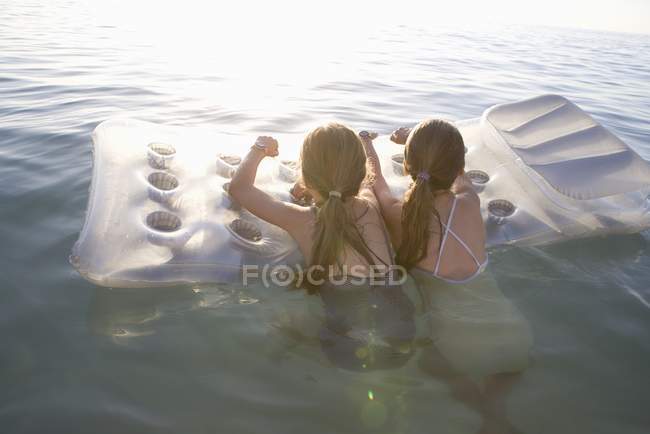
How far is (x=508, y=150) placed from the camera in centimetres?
404

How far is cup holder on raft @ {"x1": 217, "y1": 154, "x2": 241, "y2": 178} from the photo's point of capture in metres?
3.55

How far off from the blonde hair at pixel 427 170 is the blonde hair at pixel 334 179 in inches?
10.9

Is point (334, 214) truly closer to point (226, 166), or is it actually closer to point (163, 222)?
point (163, 222)

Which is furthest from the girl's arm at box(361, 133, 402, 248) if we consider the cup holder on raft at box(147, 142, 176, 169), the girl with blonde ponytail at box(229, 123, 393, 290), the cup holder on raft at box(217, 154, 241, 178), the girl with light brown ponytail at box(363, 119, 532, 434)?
the cup holder on raft at box(147, 142, 176, 169)

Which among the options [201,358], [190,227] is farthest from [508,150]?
[201,358]

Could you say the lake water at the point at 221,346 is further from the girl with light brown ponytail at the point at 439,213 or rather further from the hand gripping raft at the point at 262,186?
the girl with light brown ponytail at the point at 439,213

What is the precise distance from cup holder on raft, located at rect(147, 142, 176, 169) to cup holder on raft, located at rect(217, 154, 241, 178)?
1.13ft

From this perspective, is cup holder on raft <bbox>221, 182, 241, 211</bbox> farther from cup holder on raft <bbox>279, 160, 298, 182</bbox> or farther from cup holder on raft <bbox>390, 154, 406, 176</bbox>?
cup holder on raft <bbox>390, 154, 406, 176</bbox>

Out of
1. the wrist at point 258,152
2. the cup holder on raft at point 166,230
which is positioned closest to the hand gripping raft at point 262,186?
the cup holder on raft at point 166,230

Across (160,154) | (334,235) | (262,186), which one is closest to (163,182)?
(160,154)

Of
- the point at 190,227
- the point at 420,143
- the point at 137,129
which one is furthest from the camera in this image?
the point at 137,129

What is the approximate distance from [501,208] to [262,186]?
172 centimetres

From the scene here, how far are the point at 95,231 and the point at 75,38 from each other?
1064cm

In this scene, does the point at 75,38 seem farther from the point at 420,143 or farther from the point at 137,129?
the point at 420,143
